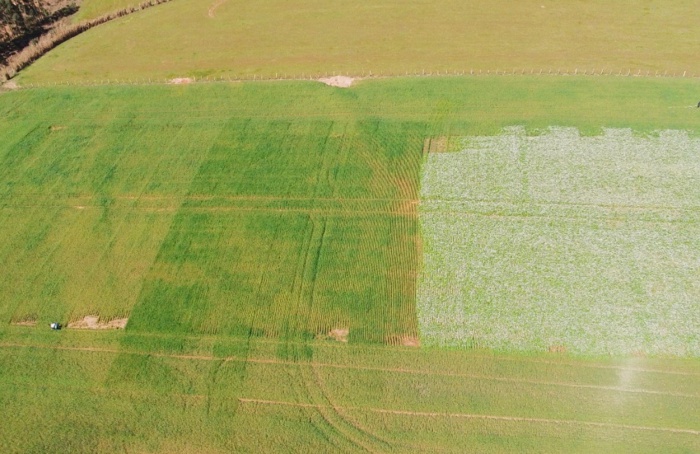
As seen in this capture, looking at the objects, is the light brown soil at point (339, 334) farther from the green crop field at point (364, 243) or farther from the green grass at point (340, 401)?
the green grass at point (340, 401)

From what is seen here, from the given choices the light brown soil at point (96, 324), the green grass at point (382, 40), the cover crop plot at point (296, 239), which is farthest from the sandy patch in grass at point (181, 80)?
the light brown soil at point (96, 324)

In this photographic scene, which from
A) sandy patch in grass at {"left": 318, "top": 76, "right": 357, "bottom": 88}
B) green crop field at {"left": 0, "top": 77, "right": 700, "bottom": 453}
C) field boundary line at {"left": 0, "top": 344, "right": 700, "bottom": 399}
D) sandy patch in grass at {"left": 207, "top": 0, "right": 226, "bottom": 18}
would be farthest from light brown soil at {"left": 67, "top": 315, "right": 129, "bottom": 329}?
sandy patch in grass at {"left": 207, "top": 0, "right": 226, "bottom": 18}

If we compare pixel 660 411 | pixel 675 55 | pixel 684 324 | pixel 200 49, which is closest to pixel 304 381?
pixel 660 411

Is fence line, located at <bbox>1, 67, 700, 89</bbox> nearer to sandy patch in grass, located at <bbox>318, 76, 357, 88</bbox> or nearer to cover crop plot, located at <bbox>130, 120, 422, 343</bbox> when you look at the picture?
sandy patch in grass, located at <bbox>318, 76, 357, 88</bbox>

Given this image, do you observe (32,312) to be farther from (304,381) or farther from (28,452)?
(304,381)

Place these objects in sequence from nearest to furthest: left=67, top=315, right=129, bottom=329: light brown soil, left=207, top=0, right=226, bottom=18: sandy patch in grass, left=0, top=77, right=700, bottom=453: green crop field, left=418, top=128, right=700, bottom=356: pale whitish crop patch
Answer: left=0, top=77, right=700, bottom=453: green crop field
left=418, top=128, right=700, bottom=356: pale whitish crop patch
left=67, top=315, right=129, bottom=329: light brown soil
left=207, top=0, right=226, bottom=18: sandy patch in grass

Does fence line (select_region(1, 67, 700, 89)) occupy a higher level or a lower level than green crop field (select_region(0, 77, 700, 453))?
higher
